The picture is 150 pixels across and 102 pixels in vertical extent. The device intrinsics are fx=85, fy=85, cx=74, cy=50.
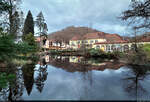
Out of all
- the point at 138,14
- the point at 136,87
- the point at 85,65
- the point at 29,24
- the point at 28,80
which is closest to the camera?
the point at 136,87

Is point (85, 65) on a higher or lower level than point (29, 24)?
lower

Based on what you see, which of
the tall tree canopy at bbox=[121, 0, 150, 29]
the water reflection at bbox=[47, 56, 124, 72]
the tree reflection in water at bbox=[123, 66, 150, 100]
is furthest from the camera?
the water reflection at bbox=[47, 56, 124, 72]

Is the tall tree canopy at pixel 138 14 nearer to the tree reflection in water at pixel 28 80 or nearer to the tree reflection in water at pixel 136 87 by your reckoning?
the tree reflection in water at pixel 136 87

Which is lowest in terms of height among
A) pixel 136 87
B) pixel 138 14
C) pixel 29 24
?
pixel 136 87

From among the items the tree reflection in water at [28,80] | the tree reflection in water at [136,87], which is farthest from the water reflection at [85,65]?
the tree reflection in water at [28,80]

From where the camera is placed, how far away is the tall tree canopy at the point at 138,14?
526 cm

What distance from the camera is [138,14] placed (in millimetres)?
5516

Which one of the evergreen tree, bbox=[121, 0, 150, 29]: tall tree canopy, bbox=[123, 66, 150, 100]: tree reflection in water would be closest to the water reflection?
bbox=[123, 66, 150, 100]: tree reflection in water

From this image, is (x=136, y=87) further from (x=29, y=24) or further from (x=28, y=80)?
(x=29, y=24)

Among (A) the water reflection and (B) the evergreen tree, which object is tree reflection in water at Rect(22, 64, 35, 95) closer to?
(A) the water reflection

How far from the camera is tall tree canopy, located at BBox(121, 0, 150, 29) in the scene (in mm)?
5262

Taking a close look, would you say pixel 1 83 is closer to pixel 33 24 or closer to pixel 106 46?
pixel 106 46

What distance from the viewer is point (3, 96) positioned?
2.53 metres

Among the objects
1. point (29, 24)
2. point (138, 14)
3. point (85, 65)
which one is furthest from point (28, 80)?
point (29, 24)
